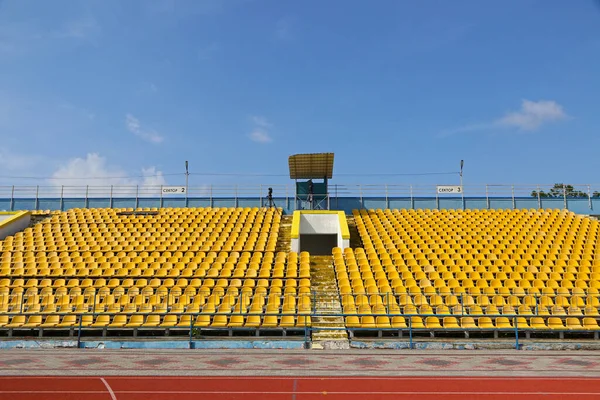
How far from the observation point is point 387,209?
26938 mm

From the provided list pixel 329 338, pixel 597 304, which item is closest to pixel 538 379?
pixel 329 338

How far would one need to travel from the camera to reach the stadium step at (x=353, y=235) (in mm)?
21661

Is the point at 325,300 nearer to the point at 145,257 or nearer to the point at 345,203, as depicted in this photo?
the point at 145,257

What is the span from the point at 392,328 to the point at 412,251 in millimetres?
6844

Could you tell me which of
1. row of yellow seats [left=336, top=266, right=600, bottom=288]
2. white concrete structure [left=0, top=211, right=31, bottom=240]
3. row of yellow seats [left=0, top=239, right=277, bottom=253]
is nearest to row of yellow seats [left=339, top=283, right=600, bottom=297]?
row of yellow seats [left=336, top=266, right=600, bottom=288]

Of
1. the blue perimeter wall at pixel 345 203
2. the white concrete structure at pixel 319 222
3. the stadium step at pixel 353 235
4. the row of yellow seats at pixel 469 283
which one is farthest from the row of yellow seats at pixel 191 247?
the blue perimeter wall at pixel 345 203

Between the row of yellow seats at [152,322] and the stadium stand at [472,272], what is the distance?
222 cm

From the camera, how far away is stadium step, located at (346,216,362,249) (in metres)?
21.7

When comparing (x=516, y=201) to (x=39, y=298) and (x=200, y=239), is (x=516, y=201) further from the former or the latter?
(x=39, y=298)

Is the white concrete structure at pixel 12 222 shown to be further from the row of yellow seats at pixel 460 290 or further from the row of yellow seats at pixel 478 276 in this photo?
the row of yellow seats at pixel 460 290

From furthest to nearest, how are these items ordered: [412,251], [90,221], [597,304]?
[90,221], [412,251], [597,304]

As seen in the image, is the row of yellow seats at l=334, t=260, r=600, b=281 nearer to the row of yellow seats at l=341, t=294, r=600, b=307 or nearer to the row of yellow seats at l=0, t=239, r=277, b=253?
the row of yellow seats at l=341, t=294, r=600, b=307

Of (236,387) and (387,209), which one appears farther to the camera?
(387,209)

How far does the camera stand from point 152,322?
13961 mm
